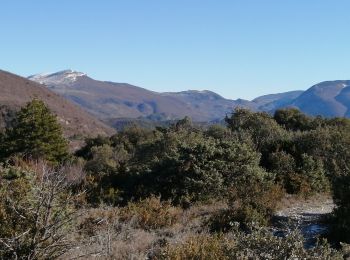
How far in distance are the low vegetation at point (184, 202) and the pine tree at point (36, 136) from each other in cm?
1564

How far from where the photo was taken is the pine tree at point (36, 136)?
3734 cm

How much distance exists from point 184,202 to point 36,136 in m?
27.2

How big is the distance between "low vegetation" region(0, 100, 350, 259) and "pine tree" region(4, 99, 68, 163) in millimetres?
15638

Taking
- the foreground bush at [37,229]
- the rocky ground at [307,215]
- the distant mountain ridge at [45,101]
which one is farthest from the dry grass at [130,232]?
the distant mountain ridge at [45,101]

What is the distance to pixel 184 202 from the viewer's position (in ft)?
44.0

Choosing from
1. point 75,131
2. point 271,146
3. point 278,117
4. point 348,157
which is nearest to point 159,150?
point 271,146

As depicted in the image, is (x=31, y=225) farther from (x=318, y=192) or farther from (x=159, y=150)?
(x=159, y=150)

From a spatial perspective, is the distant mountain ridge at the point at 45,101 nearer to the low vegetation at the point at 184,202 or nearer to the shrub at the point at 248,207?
the low vegetation at the point at 184,202

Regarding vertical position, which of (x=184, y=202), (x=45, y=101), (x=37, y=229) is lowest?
(x=184, y=202)

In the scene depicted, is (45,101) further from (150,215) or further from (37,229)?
(37,229)

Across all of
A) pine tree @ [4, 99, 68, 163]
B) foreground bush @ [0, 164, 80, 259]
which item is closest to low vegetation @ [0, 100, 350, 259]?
foreground bush @ [0, 164, 80, 259]

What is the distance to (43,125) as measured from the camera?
39219mm

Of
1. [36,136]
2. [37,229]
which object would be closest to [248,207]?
[37,229]

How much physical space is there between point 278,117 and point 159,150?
13525 mm
